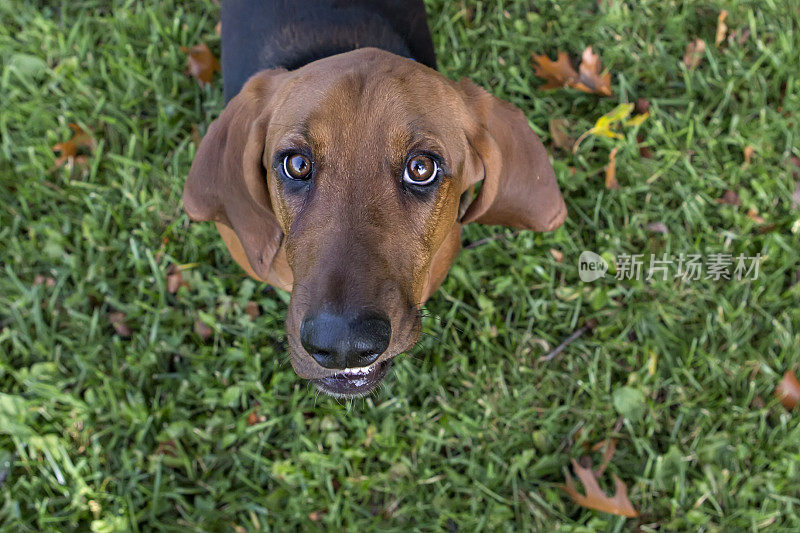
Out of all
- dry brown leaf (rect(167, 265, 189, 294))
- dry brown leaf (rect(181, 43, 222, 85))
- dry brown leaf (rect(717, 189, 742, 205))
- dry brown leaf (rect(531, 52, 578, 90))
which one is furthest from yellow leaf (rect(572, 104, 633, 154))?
dry brown leaf (rect(167, 265, 189, 294))

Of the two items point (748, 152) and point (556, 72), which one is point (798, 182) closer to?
point (748, 152)

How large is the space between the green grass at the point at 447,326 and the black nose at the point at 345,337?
150 cm

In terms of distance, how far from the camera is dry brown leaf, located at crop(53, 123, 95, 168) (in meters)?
4.11

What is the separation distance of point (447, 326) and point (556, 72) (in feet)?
5.82

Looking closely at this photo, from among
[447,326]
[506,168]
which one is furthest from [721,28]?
[447,326]

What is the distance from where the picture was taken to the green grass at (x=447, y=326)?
357 centimetres

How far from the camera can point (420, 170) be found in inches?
95.6

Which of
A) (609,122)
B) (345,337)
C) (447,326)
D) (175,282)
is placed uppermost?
(345,337)

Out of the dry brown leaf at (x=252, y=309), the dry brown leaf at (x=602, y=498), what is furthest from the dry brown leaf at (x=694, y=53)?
the dry brown leaf at (x=252, y=309)

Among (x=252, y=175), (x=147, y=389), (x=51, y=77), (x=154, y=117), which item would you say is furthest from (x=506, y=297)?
(x=51, y=77)

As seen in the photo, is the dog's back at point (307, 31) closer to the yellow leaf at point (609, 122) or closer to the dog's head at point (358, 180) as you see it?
the dog's head at point (358, 180)

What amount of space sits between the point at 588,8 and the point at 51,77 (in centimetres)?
355

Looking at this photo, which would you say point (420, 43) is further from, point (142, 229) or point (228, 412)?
point (228, 412)

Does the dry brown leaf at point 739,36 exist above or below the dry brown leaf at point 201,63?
below
